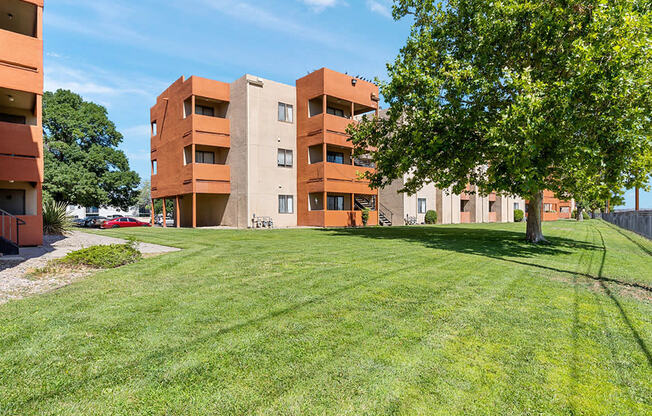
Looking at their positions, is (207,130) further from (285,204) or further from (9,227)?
(9,227)

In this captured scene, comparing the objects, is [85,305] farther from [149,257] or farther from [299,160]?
[299,160]

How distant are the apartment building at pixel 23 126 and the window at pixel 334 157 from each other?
20396 millimetres

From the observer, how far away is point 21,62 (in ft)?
41.5

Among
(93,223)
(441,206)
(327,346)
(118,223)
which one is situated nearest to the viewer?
(327,346)

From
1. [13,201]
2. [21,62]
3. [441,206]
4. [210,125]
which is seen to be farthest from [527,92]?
[441,206]

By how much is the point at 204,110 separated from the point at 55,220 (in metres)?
14.4

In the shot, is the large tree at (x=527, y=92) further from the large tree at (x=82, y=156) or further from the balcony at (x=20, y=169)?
the large tree at (x=82, y=156)

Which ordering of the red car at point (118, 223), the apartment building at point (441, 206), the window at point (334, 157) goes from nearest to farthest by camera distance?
the window at point (334, 157) < the red car at point (118, 223) < the apartment building at point (441, 206)

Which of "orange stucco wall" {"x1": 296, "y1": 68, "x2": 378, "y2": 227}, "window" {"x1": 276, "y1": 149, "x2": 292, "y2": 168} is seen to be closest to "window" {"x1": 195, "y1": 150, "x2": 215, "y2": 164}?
"window" {"x1": 276, "y1": 149, "x2": 292, "y2": 168}

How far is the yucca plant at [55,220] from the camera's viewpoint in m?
19.1

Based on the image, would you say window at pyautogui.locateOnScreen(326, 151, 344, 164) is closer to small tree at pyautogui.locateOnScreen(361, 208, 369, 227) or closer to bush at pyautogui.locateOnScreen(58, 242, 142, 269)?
small tree at pyautogui.locateOnScreen(361, 208, 369, 227)

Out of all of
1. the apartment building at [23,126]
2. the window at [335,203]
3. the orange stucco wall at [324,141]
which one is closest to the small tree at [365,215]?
the orange stucco wall at [324,141]

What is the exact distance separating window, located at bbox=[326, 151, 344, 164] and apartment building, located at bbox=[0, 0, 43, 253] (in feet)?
66.9

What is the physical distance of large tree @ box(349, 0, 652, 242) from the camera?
10.9m
